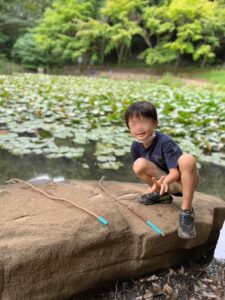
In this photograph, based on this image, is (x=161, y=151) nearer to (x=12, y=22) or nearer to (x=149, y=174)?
(x=149, y=174)

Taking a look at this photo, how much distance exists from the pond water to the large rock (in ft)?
4.06

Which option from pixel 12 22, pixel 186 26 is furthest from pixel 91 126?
pixel 12 22

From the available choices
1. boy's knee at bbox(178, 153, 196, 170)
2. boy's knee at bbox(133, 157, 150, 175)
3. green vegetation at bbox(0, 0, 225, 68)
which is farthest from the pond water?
green vegetation at bbox(0, 0, 225, 68)

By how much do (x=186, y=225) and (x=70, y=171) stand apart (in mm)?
1843

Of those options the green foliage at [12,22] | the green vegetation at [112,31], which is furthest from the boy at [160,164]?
the green foliage at [12,22]

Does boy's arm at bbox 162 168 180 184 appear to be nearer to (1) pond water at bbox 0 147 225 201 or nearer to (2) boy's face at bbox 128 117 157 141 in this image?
(2) boy's face at bbox 128 117 157 141

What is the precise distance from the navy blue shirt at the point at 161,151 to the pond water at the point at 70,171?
1.31 metres

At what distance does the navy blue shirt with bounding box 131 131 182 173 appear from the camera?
1.87m

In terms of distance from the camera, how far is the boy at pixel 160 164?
1.77 m

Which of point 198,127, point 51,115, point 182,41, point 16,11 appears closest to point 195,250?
point 198,127

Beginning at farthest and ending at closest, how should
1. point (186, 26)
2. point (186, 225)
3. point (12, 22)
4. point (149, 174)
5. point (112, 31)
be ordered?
1. point (12, 22)
2. point (112, 31)
3. point (186, 26)
4. point (149, 174)
5. point (186, 225)

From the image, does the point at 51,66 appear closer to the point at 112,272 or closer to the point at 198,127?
the point at 198,127

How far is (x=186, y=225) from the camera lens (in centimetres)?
175

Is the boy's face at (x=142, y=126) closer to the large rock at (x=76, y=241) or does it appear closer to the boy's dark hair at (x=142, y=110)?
the boy's dark hair at (x=142, y=110)
